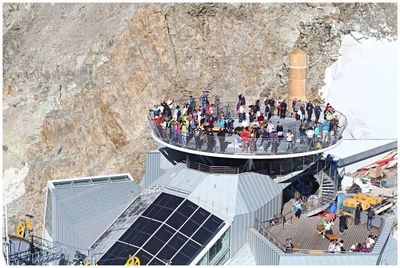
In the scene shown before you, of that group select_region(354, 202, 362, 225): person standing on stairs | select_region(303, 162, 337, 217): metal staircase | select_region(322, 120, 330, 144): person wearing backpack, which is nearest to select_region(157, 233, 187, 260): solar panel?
select_region(303, 162, 337, 217): metal staircase

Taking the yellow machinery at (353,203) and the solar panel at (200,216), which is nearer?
the solar panel at (200,216)

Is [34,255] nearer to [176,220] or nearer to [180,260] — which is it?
[176,220]

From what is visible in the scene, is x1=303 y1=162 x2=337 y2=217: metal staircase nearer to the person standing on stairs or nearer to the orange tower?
the person standing on stairs

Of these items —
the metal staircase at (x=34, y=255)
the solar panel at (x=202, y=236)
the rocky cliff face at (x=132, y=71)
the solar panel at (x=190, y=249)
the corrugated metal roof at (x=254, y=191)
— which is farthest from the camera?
the rocky cliff face at (x=132, y=71)

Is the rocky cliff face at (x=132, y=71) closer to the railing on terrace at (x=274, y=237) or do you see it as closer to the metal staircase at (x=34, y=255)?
the metal staircase at (x=34, y=255)

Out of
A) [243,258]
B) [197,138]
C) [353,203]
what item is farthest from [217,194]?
[353,203]

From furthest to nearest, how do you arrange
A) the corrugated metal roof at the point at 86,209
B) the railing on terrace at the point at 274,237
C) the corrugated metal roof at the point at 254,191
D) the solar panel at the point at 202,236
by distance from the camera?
the corrugated metal roof at the point at 86,209 < the corrugated metal roof at the point at 254,191 < the solar panel at the point at 202,236 < the railing on terrace at the point at 274,237

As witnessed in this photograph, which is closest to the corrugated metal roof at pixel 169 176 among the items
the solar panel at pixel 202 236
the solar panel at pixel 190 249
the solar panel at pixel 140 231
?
the solar panel at pixel 140 231
